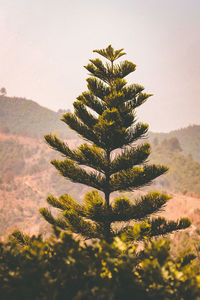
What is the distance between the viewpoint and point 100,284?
2.65 metres

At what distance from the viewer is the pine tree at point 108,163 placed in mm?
5715

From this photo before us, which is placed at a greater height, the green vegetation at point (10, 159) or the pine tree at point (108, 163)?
the green vegetation at point (10, 159)

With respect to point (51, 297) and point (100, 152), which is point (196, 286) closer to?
point (51, 297)

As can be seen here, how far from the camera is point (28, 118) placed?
121 metres

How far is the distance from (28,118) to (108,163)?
12342cm

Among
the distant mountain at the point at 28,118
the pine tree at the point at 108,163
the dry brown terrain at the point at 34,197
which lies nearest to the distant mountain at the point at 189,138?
the dry brown terrain at the point at 34,197

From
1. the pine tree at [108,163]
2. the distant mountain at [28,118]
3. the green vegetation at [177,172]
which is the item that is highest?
the distant mountain at [28,118]

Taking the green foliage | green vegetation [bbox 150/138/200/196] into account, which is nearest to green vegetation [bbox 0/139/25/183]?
green vegetation [bbox 150/138/200/196]

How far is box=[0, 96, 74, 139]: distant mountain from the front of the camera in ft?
370

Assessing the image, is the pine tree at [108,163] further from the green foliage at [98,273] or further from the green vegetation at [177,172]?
the green vegetation at [177,172]

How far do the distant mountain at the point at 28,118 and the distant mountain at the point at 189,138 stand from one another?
58.8m

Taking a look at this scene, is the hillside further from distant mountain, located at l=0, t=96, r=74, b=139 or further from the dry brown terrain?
distant mountain, located at l=0, t=96, r=74, b=139

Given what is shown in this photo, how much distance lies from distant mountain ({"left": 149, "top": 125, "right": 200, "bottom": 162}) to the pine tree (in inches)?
4342

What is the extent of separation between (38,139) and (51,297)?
345ft
